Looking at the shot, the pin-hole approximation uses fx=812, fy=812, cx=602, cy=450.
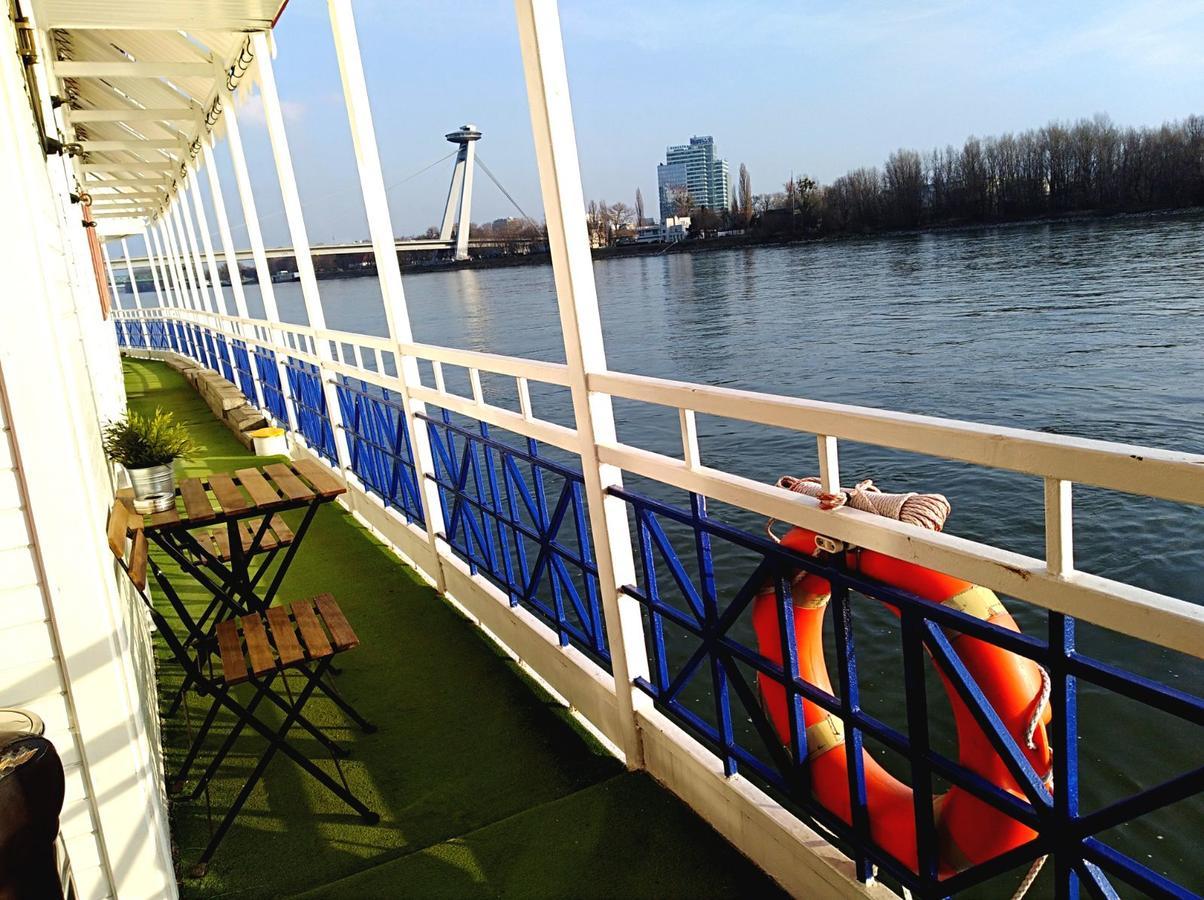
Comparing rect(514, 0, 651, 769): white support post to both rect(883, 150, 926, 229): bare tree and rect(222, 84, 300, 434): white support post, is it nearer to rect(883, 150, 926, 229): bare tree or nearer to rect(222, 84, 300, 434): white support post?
rect(222, 84, 300, 434): white support post

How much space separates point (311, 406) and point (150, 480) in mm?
3311

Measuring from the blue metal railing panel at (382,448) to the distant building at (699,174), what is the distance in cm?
4281

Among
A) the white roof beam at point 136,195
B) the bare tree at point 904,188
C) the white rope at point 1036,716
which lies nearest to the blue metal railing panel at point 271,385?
the white rope at point 1036,716

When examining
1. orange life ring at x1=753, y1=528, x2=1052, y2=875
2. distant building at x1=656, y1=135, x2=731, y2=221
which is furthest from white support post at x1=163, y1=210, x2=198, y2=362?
distant building at x1=656, y1=135, x2=731, y2=221

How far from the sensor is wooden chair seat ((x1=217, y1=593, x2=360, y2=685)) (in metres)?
2.11

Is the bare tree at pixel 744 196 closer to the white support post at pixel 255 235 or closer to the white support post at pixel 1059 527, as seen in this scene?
the white support post at pixel 255 235

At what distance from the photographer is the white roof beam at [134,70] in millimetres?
5332

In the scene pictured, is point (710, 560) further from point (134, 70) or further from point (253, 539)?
point (134, 70)

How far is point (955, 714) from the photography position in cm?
158

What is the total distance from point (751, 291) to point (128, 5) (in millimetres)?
25352

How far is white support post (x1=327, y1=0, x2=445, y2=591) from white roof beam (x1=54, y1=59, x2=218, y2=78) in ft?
10.00

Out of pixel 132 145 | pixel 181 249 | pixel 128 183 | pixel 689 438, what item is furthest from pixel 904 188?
pixel 689 438

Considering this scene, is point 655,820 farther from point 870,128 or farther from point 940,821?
point 870,128

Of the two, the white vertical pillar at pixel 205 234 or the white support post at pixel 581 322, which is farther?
the white vertical pillar at pixel 205 234
